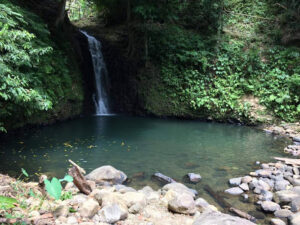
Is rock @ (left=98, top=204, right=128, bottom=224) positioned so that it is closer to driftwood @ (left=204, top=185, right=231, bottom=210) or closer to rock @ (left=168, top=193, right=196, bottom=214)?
rock @ (left=168, top=193, right=196, bottom=214)

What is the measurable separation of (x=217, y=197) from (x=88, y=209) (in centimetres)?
282

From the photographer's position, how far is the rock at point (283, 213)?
4.02m

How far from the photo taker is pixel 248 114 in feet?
37.6

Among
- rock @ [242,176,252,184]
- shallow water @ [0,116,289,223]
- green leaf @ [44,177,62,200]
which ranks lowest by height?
shallow water @ [0,116,289,223]

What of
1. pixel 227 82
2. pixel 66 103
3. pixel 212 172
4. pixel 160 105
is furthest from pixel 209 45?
pixel 212 172

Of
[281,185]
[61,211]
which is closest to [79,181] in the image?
[61,211]

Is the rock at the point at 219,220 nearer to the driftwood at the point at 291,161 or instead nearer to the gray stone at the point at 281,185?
the gray stone at the point at 281,185

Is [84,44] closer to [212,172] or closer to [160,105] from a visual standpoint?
[160,105]

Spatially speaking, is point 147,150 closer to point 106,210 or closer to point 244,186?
point 244,186

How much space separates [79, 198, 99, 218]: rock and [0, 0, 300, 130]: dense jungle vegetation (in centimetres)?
728

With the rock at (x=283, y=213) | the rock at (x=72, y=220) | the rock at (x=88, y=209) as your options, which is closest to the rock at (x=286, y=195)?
the rock at (x=283, y=213)

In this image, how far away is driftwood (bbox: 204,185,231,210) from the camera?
441 centimetres

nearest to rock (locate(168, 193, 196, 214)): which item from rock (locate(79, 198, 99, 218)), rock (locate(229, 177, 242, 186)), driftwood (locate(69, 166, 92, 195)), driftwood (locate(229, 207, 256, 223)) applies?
driftwood (locate(229, 207, 256, 223))

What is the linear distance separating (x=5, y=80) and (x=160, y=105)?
944 centimetres
